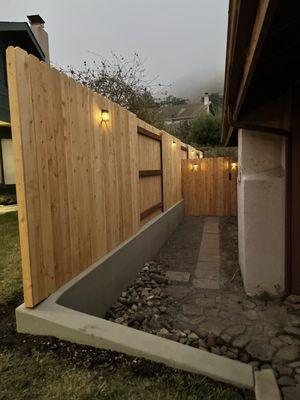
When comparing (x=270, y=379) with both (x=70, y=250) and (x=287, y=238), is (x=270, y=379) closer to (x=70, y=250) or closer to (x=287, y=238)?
(x=70, y=250)

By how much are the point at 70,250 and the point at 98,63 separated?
35.1 ft

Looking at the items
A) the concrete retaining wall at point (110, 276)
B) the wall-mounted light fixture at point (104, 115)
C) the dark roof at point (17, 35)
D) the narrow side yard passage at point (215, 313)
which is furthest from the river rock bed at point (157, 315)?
the dark roof at point (17, 35)

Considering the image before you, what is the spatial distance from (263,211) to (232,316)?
1403 mm

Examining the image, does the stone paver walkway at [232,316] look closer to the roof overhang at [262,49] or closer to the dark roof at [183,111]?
the roof overhang at [262,49]

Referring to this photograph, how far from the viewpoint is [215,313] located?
380cm

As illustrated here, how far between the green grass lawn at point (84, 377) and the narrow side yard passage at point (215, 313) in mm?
799

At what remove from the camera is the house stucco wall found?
4102 millimetres

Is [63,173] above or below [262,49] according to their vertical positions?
below

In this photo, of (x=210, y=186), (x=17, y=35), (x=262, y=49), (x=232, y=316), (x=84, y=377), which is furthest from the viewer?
(x=17, y=35)

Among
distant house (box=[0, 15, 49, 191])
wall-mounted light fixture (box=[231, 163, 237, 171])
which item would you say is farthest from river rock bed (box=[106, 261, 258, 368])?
distant house (box=[0, 15, 49, 191])

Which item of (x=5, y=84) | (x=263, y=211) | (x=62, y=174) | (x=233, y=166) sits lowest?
(x=263, y=211)

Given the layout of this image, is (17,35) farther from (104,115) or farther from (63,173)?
(63,173)

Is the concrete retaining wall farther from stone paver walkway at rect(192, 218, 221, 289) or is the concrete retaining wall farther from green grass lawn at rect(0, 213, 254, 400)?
stone paver walkway at rect(192, 218, 221, 289)

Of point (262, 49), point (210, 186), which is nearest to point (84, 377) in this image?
point (262, 49)
